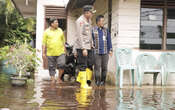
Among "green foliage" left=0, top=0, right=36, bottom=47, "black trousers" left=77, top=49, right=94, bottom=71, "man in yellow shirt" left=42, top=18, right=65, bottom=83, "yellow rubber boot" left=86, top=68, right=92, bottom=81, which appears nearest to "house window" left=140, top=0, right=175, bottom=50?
"yellow rubber boot" left=86, top=68, right=92, bottom=81

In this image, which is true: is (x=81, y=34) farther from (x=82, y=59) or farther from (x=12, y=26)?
(x=12, y=26)

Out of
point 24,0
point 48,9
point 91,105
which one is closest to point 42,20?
point 48,9

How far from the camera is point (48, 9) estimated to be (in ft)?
41.2

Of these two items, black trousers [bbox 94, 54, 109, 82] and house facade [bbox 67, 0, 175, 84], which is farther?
house facade [bbox 67, 0, 175, 84]

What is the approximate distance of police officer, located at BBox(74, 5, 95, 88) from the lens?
6.90 meters

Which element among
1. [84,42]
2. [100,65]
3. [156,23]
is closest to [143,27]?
[156,23]

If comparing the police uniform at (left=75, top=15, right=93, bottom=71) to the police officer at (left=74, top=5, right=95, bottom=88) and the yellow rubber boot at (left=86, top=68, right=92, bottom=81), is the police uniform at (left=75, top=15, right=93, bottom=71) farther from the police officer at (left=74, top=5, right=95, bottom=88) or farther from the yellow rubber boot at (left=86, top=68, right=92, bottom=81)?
the yellow rubber boot at (left=86, top=68, right=92, bottom=81)

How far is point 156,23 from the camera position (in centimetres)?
859

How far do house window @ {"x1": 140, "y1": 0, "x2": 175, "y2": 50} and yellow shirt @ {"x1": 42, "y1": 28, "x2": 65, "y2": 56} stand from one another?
2.24 meters

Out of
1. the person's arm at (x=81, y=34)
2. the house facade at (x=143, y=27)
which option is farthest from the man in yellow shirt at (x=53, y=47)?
the person's arm at (x=81, y=34)

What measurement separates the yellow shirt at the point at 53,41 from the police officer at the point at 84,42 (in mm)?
1218

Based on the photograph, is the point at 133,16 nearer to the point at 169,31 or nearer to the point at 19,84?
the point at 169,31

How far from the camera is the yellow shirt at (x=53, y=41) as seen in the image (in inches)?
325

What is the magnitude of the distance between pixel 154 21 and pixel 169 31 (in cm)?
55
